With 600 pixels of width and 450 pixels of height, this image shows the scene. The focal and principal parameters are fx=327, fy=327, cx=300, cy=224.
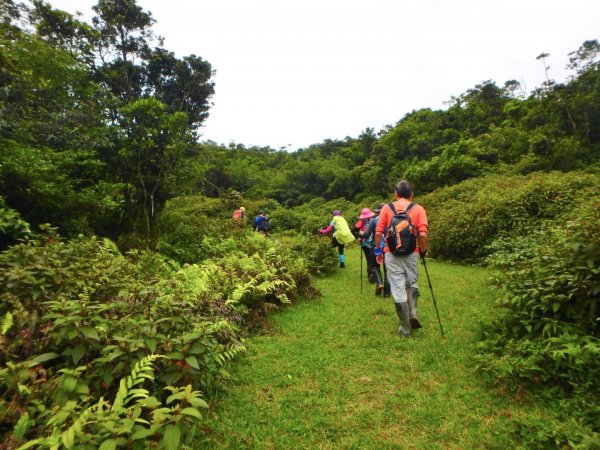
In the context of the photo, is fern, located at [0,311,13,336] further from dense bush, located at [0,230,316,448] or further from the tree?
the tree

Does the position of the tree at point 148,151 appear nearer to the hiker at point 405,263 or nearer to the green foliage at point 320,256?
the green foliage at point 320,256

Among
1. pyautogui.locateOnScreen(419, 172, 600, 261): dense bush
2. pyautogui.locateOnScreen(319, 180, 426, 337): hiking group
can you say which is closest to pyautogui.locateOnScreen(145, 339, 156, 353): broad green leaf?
pyautogui.locateOnScreen(319, 180, 426, 337): hiking group

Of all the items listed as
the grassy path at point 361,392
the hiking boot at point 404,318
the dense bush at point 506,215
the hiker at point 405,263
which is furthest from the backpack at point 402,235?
the dense bush at point 506,215

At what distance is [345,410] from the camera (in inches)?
118

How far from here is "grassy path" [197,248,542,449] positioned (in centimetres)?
262

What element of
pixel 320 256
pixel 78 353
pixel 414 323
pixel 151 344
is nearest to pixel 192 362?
pixel 151 344

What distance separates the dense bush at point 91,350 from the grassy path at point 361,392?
1.53 ft

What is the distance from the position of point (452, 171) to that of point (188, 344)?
88.7ft

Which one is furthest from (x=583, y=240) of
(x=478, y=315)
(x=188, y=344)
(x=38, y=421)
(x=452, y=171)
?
(x=452, y=171)

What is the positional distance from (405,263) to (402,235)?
44cm

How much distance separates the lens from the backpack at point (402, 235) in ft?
15.0

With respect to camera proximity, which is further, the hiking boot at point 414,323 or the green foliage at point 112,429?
the hiking boot at point 414,323

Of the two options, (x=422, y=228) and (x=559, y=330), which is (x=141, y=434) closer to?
(x=559, y=330)

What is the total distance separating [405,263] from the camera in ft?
15.4
